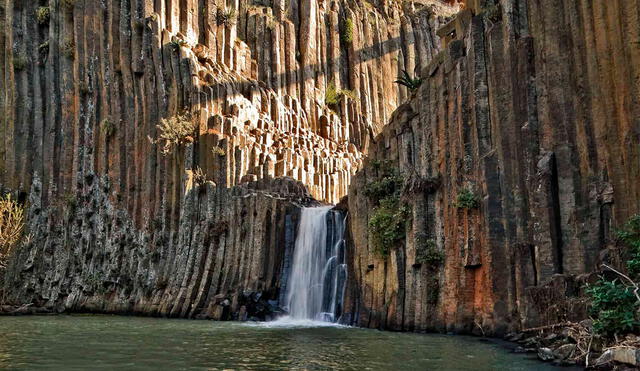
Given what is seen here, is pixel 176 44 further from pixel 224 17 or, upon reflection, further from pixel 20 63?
pixel 20 63

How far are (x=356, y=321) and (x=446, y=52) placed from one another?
11.5 metres

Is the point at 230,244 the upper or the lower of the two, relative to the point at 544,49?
lower

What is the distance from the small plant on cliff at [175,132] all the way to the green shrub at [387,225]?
661 inches

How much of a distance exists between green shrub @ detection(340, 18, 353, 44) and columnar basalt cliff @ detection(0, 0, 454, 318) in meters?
3.14

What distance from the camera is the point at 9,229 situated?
133ft

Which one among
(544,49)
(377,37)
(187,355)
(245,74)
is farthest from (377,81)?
(187,355)

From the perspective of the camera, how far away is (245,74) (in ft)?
157

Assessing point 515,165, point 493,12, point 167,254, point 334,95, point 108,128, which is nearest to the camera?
point 515,165

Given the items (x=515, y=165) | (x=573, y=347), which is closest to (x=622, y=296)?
(x=573, y=347)

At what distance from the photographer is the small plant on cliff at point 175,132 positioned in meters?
39.7

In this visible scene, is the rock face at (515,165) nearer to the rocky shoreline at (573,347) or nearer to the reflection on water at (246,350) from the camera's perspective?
the rocky shoreline at (573,347)

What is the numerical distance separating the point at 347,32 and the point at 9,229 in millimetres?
31224

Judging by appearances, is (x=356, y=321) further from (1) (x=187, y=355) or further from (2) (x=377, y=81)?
(2) (x=377, y=81)

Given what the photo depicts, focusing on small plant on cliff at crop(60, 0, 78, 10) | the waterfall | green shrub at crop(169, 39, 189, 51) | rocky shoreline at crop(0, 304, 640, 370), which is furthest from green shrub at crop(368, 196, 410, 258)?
small plant on cliff at crop(60, 0, 78, 10)
